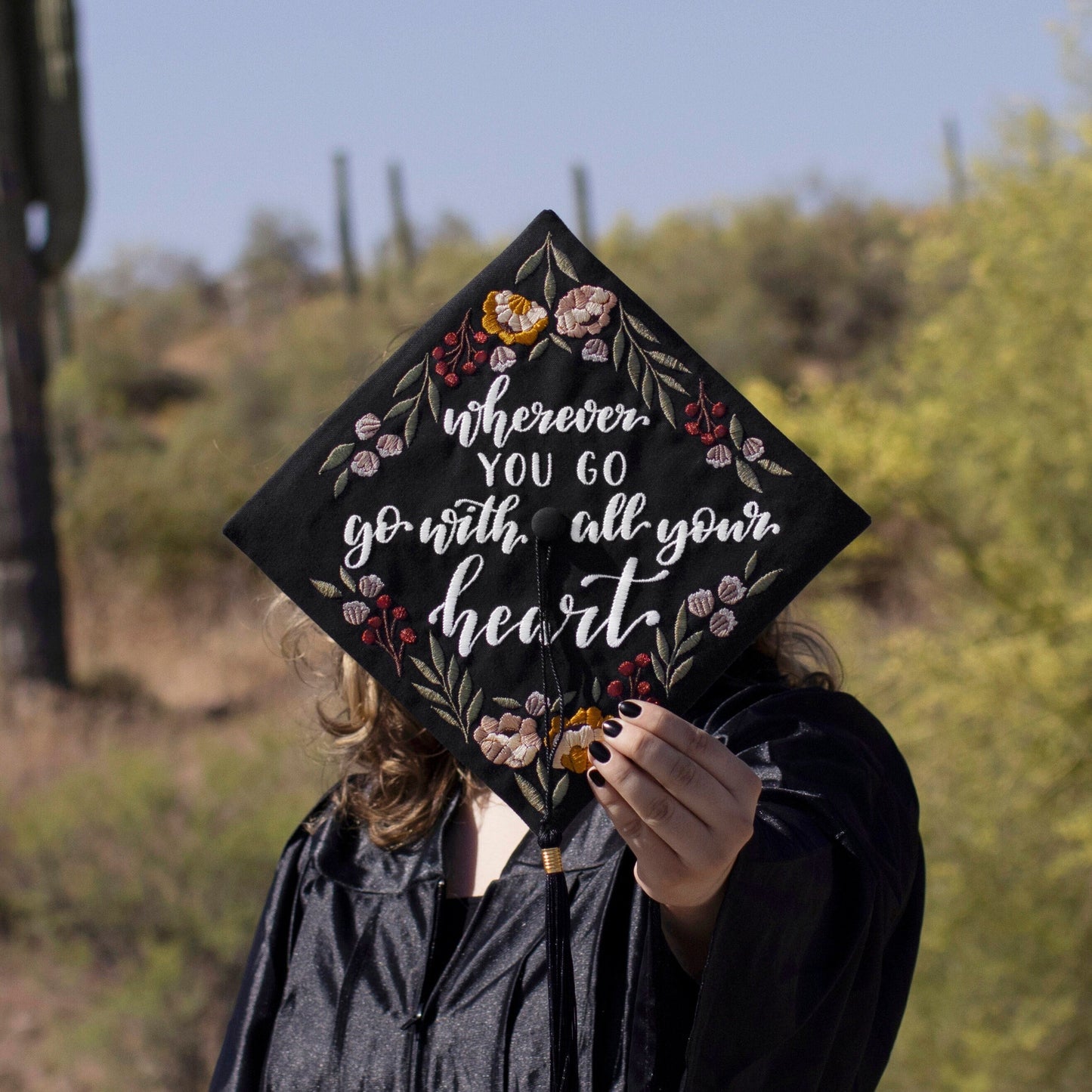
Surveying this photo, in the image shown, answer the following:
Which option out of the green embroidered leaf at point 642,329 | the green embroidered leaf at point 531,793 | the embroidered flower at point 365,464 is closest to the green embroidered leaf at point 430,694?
the green embroidered leaf at point 531,793

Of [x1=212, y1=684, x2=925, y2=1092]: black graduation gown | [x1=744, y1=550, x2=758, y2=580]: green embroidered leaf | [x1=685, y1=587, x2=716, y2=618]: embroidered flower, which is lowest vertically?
[x1=212, y1=684, x2=925, y2=1092]: black graduation gown

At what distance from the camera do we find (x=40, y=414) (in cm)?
776

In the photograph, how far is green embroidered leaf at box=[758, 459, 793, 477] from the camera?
1.38 m

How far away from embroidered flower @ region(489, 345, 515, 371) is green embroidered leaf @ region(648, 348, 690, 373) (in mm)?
152

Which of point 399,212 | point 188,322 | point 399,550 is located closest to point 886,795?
point 399,550

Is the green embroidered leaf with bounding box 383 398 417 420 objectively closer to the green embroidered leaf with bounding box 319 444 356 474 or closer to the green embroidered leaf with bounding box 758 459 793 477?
the green embroidered leaf with bounding box 319 444 356 474

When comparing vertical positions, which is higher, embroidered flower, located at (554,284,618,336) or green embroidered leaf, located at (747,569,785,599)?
embroidered flower, located at (554,284,618,336)

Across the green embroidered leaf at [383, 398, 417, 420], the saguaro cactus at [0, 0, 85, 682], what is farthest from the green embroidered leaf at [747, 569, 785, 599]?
the saguaro cactus at [0, 0, 85, 682]

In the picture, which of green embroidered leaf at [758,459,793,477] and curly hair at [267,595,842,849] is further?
curly hair at [267,595,842,849]

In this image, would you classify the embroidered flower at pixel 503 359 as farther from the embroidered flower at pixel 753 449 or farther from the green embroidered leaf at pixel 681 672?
the green embroidered leaf at pixel 681 672

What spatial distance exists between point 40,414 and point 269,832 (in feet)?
11.7

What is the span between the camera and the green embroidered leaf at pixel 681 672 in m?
1.34

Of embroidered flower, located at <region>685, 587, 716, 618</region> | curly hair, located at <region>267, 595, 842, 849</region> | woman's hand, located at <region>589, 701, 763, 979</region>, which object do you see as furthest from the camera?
curly hair, located at <region>267, 595, 842, 849</region>

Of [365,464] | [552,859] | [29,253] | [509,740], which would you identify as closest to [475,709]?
[509,740]
